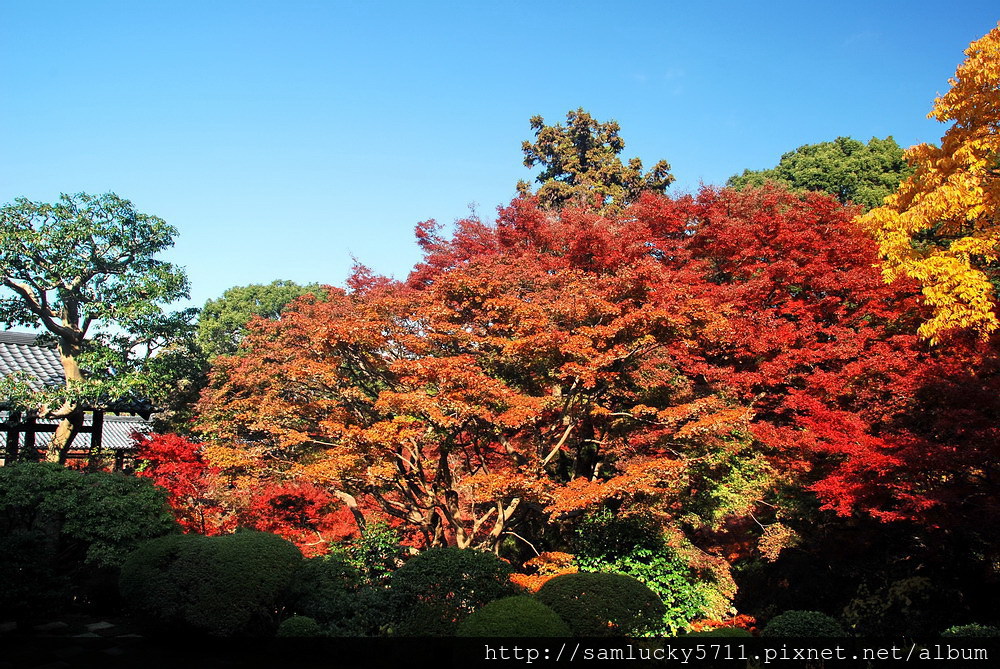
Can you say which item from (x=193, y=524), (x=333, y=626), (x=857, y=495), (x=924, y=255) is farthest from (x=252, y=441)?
(x=924, y=255)

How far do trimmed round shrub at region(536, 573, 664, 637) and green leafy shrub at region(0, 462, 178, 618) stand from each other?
6111 millimetres

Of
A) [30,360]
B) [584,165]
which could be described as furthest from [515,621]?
[584,165]

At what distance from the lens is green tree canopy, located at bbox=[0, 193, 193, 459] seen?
1237cm

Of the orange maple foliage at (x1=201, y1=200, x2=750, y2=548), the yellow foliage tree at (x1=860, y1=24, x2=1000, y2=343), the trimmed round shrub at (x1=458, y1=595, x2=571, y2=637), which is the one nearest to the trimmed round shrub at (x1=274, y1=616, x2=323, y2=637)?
the trimmed round shrub at (x1=458, y1=595, x2=571, y2=637)

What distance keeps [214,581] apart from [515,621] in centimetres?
372

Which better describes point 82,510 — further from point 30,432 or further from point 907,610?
point 907,610

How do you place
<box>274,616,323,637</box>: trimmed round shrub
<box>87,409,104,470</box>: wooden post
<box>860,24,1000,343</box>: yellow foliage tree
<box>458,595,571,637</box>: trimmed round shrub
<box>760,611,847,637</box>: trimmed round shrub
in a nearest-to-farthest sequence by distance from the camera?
<box>458,595,571,637</box>: trimmed round shrub → <box>760,611,847,637</box>: trimmed round shrub → <box>274,616,323,637</box>: trimmed round shrub → <box>860,24,1000,343</box>: yellow foliage tree → <box>87,409,104,470</box>: wooden post

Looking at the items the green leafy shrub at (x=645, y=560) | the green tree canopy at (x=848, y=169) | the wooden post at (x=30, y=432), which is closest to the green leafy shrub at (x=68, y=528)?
the wooden post at (x=30, y=432)

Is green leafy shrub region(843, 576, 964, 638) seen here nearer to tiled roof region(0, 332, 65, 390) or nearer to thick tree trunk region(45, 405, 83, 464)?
thick tree trunk region(45, 405, 83, 464)

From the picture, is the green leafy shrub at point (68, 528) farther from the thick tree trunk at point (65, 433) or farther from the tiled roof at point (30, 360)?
the tiled roof at point (30, 360)

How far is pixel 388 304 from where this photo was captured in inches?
466

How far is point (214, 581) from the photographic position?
7434mm

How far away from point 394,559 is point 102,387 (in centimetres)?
642

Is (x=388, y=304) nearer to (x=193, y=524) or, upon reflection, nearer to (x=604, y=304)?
(x=604, y=304)
